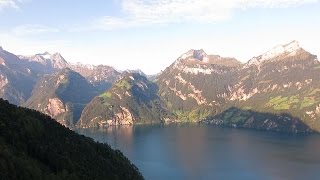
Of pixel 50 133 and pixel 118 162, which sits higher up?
pixel 50 133

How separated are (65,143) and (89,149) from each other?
12787mm

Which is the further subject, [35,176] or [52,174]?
[52,174]

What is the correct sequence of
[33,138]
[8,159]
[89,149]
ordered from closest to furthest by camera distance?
[8,159], [33,138], [89,149]

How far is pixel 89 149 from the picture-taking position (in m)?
164

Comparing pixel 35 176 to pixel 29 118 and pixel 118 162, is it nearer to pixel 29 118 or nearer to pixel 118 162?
pixel 29 118

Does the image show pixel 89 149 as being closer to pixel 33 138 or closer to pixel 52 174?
pixel 33 138

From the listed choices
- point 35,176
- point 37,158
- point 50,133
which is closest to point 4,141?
point 37,158

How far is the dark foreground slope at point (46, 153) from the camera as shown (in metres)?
110

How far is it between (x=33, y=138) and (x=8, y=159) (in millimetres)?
33099

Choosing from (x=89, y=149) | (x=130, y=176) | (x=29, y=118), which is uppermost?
(x=29, y=118)

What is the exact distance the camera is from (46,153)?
5192 inches

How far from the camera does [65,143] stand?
153625 mm

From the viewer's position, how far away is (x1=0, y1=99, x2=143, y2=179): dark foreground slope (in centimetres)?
10950

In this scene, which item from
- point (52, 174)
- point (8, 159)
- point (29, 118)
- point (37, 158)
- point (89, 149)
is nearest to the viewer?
point (8, 159)
